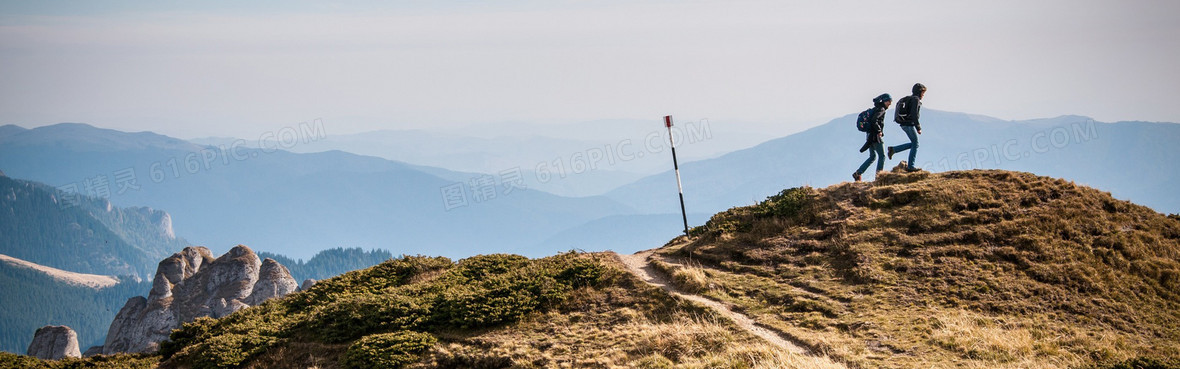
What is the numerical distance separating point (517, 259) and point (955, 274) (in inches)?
467

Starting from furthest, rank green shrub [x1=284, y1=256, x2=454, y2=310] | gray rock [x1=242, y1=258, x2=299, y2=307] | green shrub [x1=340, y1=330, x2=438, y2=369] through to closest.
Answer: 1. gray rock [x1=242, y1=258, x2=299, y2=307]
2. green shrub [x1=284, y1=256, x2=454, y2=310]
3. green shrub [x1=340, y1=330, x2=438, y2=369]

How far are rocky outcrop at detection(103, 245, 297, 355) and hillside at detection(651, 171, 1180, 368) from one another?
103647 millimetres

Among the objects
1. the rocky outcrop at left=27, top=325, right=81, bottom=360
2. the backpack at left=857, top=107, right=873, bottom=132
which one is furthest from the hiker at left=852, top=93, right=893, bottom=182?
the rocky outcrop at left=27, top=325, right=81, bottom=360

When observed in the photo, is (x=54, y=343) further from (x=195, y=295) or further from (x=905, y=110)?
(x=905, y=110)

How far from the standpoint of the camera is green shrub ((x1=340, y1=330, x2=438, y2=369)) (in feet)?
56.3

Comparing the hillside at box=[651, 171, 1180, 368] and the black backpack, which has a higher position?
the black backpack

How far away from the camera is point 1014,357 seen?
14.7 m

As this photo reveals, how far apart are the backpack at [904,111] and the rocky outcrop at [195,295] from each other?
10453 centimetres

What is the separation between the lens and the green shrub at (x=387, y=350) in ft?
56.3

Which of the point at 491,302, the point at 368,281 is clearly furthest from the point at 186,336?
the point at 491,302

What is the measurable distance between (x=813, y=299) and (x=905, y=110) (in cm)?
903

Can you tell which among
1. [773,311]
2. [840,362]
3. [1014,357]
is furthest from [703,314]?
[1014,357]

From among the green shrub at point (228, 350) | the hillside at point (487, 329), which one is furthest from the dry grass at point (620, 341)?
the green shrub at point (228, 350)

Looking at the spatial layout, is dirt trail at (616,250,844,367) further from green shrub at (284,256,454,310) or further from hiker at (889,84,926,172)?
hiker at (889,84,926,172)
